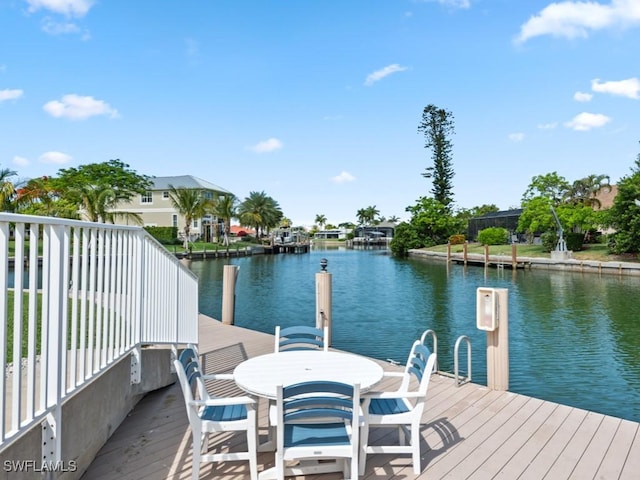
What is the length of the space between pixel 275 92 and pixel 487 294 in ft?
66.8

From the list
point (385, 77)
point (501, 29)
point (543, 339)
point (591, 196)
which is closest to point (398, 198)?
point (591, 196)

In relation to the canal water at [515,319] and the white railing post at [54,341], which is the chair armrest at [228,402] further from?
the canal water at [515,319]

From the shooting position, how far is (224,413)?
105 inches

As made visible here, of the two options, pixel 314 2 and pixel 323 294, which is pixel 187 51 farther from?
pixel 323 294

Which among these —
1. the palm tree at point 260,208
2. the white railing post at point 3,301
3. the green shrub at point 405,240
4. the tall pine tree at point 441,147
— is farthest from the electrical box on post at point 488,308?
the palm tree at point 260,208

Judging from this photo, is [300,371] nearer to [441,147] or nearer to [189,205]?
[189,205]

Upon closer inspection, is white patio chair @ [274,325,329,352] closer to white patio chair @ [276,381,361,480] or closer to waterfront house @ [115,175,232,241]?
white patio chair @ [276,381,361,480]

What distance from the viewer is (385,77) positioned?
22.6 m


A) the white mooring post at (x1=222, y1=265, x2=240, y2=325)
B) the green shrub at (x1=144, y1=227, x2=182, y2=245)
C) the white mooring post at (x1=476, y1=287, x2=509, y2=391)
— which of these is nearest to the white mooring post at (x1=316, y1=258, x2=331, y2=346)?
the white mooring post at (x1=222, y1=265, x2=240, y2=325)

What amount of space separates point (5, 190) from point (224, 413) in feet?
83.5

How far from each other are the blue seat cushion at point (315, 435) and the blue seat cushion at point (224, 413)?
367 millimetres

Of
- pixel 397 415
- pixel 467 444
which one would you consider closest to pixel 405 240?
pixel 467 444

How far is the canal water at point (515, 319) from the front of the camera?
23.8ft

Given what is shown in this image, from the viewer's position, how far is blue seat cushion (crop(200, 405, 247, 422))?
260cm
